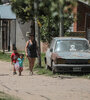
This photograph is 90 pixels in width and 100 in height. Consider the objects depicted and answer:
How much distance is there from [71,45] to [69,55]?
0.99 m

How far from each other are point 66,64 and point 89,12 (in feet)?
52.9

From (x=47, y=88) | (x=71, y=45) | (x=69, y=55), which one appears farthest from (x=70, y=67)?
(x=47, y=88)

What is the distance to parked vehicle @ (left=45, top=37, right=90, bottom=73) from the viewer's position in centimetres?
1507

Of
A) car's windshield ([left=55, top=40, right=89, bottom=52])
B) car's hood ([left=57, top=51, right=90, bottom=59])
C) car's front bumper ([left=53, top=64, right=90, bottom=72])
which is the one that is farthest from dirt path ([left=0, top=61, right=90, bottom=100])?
car's windshield ([left=55, top=40, right=89, bottom=52])

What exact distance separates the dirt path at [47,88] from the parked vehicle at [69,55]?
0.67m

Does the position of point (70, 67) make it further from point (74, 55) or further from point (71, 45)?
point (71, 45)

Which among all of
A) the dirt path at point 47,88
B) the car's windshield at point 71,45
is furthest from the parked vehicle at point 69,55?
the dirt path at point 47,88

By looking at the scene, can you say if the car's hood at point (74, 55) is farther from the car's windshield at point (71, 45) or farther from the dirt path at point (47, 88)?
the dirt path at point (47, 88)

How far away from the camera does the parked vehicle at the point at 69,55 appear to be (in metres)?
15.1

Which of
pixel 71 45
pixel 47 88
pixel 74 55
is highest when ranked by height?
pixel 71 45

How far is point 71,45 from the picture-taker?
53.1 ft

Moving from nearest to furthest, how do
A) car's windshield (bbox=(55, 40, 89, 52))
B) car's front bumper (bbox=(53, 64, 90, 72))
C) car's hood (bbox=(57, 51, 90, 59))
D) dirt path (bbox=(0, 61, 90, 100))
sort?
dirt path (bbox=(0, 61, 90, 100)), car's front bumper (bbox=(53, 64, 90, 72)), car's hood (bbox=(57, 51, 90, 59)), car's windshield (bbox=(55, 40, 89, 52))

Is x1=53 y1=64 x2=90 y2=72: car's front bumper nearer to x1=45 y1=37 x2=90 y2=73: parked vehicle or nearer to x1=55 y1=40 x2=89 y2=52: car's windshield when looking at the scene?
x1=45 y1=37 x2=90 y2=73: parked vehicle

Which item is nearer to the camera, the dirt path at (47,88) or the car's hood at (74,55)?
the dirt path at (47,88)
